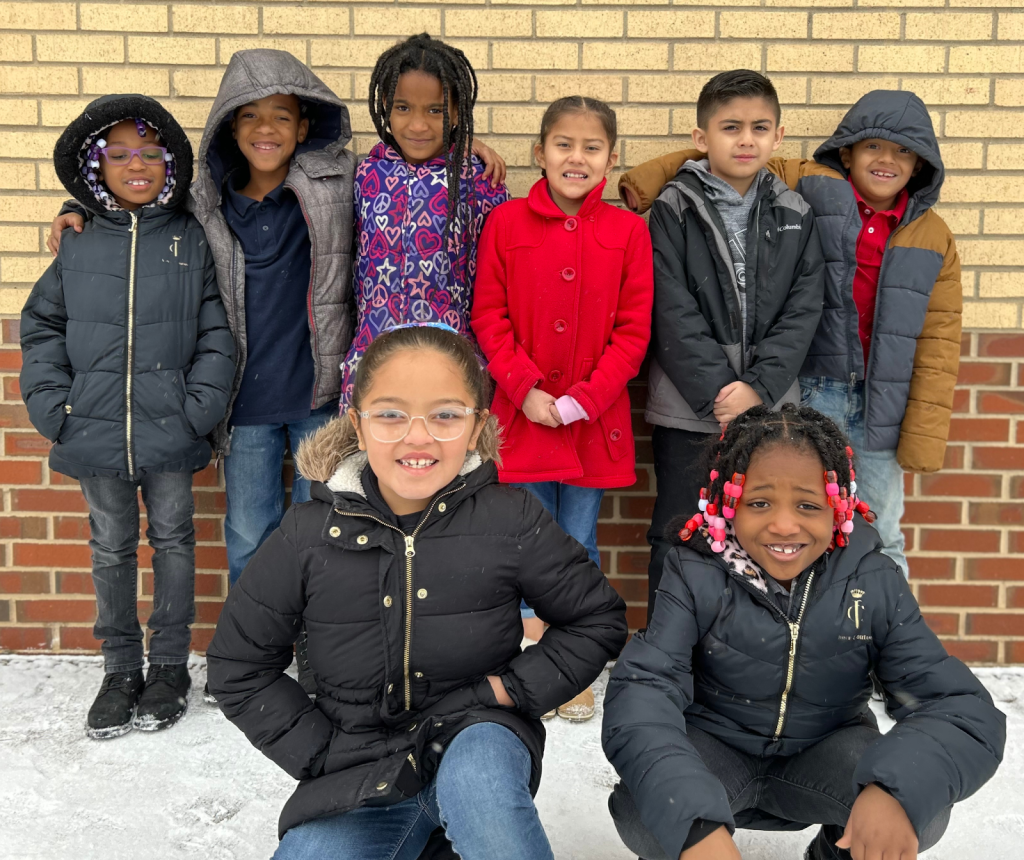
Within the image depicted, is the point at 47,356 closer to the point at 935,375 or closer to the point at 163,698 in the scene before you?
the point at 163,698

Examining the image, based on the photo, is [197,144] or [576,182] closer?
[576,182]

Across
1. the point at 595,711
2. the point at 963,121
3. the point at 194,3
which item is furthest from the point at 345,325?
the point at 963,121

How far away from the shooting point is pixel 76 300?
10.7 ft

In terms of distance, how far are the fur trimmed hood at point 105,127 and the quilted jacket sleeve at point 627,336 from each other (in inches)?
Result: 61.0

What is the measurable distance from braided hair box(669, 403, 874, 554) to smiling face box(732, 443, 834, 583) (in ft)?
0.08

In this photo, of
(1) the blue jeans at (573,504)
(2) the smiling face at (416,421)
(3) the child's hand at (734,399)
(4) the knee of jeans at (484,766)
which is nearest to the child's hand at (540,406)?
(1) the blue jeans at (573,504)

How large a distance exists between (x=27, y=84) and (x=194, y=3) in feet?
2.30

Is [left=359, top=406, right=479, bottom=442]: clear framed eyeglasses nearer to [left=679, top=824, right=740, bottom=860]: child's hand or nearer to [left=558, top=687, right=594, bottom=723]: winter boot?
[left=679, top=824, right=740, bottom=860]: child's hand

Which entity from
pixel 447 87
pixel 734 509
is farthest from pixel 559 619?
pixel 447 87

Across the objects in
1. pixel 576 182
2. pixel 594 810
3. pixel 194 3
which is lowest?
pixel 594 810

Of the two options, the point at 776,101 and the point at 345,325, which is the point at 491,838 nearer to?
the point at 345,325

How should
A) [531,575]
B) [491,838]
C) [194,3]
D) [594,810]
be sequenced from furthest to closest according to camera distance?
[194,3], [594,810], [531,575], [491,838]

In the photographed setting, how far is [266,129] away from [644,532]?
2071mm

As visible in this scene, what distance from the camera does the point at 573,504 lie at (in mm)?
3541
